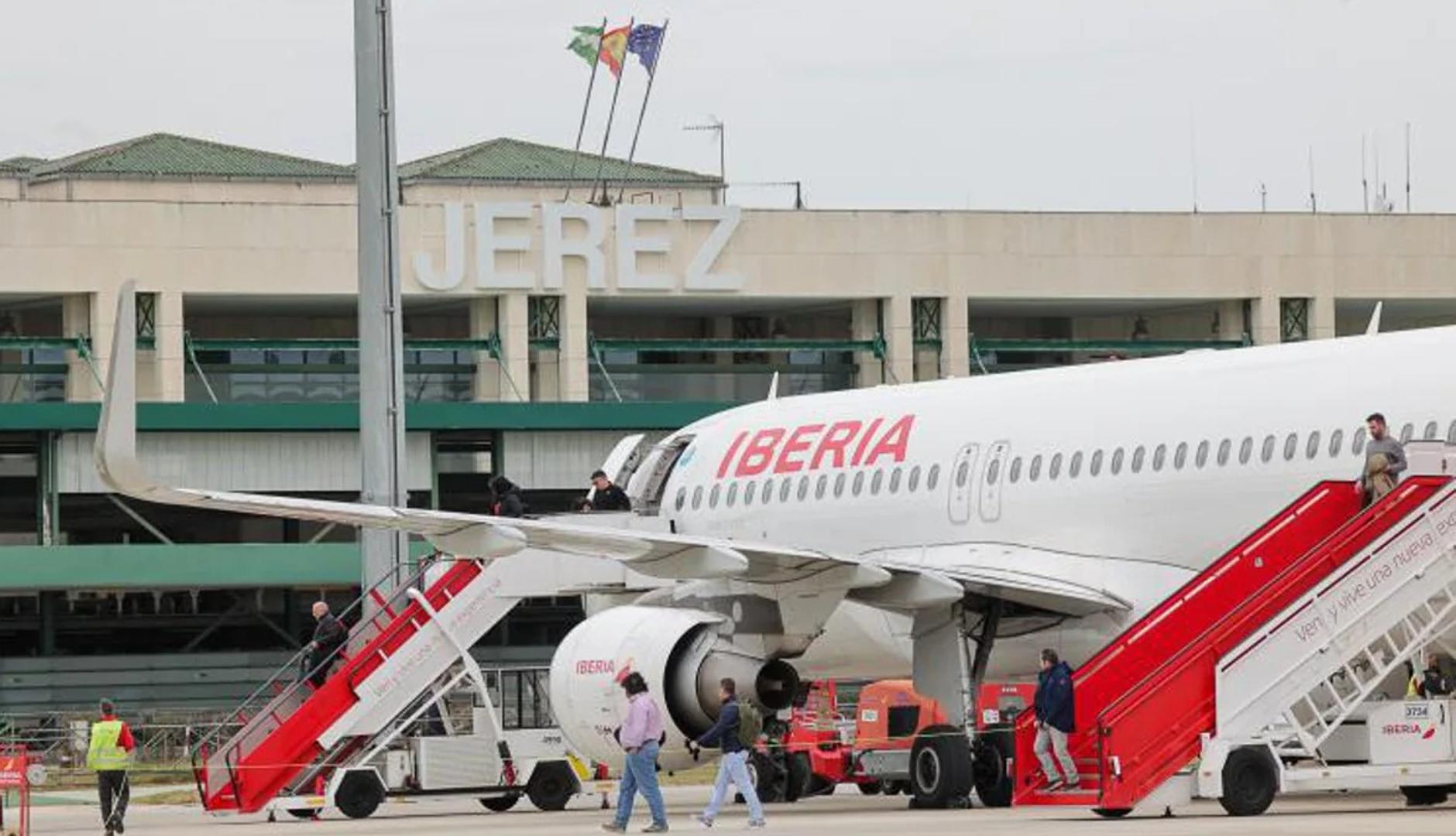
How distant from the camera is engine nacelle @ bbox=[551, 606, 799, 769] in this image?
28531mm

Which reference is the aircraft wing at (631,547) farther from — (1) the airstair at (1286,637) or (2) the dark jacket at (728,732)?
(1) the airstair at (1286,637)

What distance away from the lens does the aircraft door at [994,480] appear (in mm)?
29234

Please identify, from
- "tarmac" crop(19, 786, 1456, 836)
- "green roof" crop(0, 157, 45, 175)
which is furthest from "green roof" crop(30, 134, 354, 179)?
"tarmac" crop(19, 786, 1456, 836)

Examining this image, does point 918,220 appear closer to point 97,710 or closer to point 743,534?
point 97,710

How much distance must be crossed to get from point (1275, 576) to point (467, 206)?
114ft

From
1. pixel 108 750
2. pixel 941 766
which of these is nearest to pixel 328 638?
pixel 108 750

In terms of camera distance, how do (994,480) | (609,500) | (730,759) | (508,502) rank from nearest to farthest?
1. (730,759)
2. (994,480)
3. (508,502)
4. (609,500)

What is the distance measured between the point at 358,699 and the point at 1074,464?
336 inches

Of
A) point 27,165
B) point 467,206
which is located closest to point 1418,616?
point 467,206

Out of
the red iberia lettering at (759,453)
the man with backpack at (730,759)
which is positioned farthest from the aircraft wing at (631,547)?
the red iberia lettering at (759,453)

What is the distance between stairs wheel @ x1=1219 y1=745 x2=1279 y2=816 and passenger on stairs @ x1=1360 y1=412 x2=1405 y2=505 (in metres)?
2.43

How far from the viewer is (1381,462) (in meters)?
25.1

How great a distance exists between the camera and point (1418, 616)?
2559 centimetres

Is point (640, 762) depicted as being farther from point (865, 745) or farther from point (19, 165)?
point (19, 165)
